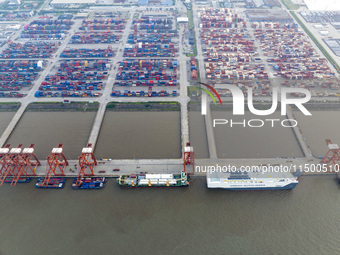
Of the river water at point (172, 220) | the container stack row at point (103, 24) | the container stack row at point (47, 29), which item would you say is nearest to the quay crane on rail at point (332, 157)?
the river water at point (172, 220)

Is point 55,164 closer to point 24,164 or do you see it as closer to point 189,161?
point 24,164

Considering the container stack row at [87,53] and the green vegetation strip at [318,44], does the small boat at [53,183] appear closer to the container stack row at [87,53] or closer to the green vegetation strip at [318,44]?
the container stack row at [87,53]

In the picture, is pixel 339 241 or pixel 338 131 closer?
pixel 339 241

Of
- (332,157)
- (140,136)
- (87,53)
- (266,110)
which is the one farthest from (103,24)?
(332,157)

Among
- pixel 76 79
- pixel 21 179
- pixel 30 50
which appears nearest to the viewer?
pixel 21 179

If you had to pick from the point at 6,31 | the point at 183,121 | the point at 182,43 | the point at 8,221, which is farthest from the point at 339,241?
the point at 6,31

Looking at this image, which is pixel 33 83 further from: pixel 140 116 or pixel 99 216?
pixel 99 216

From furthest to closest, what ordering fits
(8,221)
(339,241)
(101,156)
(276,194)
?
(101,156)
(276,194)
(8,221)
(339,241)

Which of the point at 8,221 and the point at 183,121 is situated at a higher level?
the point at 183,121

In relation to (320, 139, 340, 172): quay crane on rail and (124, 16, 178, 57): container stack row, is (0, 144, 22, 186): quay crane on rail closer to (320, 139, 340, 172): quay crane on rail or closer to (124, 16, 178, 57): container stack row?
(124, 16, 178, 57): container stack row
